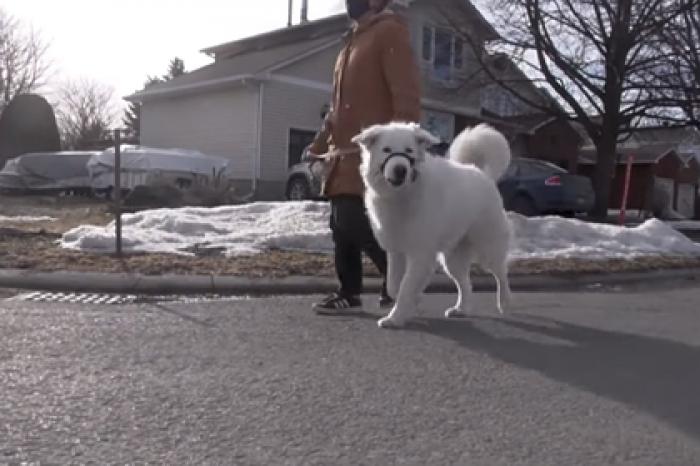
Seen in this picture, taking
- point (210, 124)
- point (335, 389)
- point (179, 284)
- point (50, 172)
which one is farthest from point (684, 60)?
point (335, 389)

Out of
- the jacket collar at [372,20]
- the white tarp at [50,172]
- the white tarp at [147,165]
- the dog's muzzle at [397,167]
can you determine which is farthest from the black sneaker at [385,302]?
the white tarp at [50,172]

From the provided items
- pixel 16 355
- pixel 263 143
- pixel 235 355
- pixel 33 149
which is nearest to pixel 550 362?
pixel 235 355

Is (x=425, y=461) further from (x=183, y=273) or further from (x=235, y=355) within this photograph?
(x=183, y=273)

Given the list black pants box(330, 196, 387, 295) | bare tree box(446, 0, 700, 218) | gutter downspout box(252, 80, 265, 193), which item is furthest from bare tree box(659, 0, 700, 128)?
black pants box(330, 196, 387, 295)

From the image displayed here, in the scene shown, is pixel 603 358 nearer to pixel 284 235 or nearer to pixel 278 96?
pixel 284 235

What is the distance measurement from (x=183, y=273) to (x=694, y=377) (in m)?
4.72

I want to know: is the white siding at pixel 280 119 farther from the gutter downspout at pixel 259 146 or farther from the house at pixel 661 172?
the house at pixel 661 172

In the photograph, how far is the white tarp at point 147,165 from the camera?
884 inches

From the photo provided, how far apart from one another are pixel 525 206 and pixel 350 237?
13350 mm

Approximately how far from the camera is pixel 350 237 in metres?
6.18

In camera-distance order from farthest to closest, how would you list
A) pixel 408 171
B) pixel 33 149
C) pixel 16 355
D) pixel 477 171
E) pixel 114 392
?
pixel 33 149, pixel 477 171, pixel 408 171, pixel 16 355, pixel 114 392

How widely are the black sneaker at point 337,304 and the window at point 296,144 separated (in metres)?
19.8

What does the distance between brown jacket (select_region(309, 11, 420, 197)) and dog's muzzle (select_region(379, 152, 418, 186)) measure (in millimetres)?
755

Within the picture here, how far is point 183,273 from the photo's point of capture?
773 centimetres
